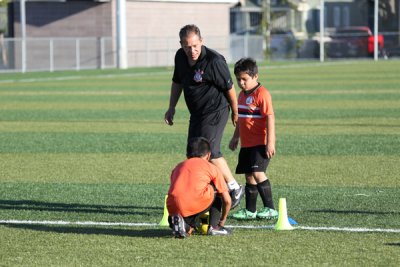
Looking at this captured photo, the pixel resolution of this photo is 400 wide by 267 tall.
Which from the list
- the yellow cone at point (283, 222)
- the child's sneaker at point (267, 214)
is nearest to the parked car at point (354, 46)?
the child's sneaker at point (267, 214)

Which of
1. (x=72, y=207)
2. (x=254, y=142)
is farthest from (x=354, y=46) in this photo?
(x=254, y=142)

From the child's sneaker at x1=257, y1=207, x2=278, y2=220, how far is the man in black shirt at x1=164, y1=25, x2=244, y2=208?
10.5 inches

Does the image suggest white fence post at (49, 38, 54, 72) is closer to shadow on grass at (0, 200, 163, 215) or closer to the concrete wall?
the concrete wall

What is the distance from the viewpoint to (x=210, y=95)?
10.4 m

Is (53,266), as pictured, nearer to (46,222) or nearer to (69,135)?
(46,222)

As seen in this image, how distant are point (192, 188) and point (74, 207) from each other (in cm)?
258

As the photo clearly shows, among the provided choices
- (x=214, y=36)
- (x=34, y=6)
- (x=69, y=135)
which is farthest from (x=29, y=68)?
(x=69, y=135)

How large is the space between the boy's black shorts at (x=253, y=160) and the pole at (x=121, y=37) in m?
42.1

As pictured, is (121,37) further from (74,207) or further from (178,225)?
(178,225)

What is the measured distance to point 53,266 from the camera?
26.9ft

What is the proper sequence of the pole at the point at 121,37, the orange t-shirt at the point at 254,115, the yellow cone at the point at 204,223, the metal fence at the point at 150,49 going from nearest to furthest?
the yellow cone at the point at 204,223 → the orange t-shirt at the point at 254,115 → the pole at the point at 121,37 → the metal fence at the point at 150,49

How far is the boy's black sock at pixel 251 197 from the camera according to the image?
10.6 m

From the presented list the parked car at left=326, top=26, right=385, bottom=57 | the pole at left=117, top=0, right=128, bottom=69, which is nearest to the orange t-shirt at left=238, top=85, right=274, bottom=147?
the pole at left=117, top=0, right=128, bottom=69

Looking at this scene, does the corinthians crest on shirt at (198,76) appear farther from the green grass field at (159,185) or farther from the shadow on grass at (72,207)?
the shadow on grass at (72,207)
